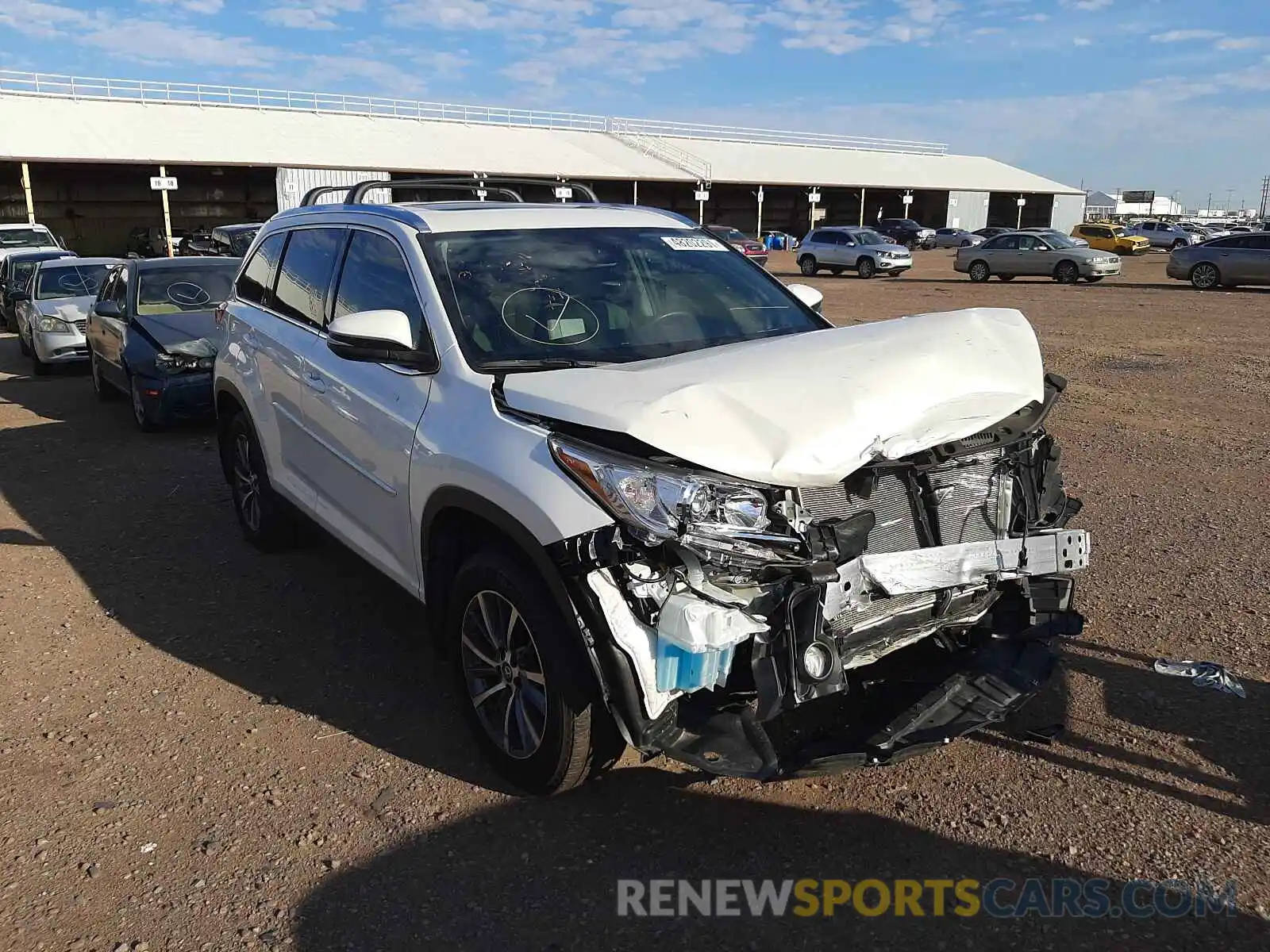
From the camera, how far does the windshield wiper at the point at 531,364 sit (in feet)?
→ 11.4

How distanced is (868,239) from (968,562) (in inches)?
1275

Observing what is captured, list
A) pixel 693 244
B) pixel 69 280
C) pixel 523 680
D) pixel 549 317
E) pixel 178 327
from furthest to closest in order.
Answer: pixel 69 280
pixel 178 327
pixel 693 244
pixel 549 317
pixel 523 680

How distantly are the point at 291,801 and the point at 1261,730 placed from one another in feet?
11.5

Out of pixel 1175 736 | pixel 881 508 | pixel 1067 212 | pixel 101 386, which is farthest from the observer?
pixel 1067 212

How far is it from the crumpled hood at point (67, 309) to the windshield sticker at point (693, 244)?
35.4 ft

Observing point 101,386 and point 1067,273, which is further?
point 1067,273

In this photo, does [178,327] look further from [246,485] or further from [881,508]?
[881,508]

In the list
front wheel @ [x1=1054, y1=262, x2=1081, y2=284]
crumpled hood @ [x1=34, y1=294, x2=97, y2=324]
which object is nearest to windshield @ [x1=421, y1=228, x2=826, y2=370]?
crumpled hood @ [x1=34, y1=294, x2=97, y2=324]

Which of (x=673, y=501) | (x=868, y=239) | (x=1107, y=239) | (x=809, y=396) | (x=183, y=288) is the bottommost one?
(x=673, y=501)

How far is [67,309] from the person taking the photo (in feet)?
42.3

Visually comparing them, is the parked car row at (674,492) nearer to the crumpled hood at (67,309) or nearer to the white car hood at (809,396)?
the white car hood at (809,396)

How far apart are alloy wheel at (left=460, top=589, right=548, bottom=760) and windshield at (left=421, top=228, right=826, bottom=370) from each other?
34.8 inches

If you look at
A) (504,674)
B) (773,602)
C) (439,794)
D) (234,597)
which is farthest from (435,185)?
(773,602)

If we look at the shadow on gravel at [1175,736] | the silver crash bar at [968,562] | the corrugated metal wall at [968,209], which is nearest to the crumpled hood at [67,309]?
the silver crash bar at [968,562]
